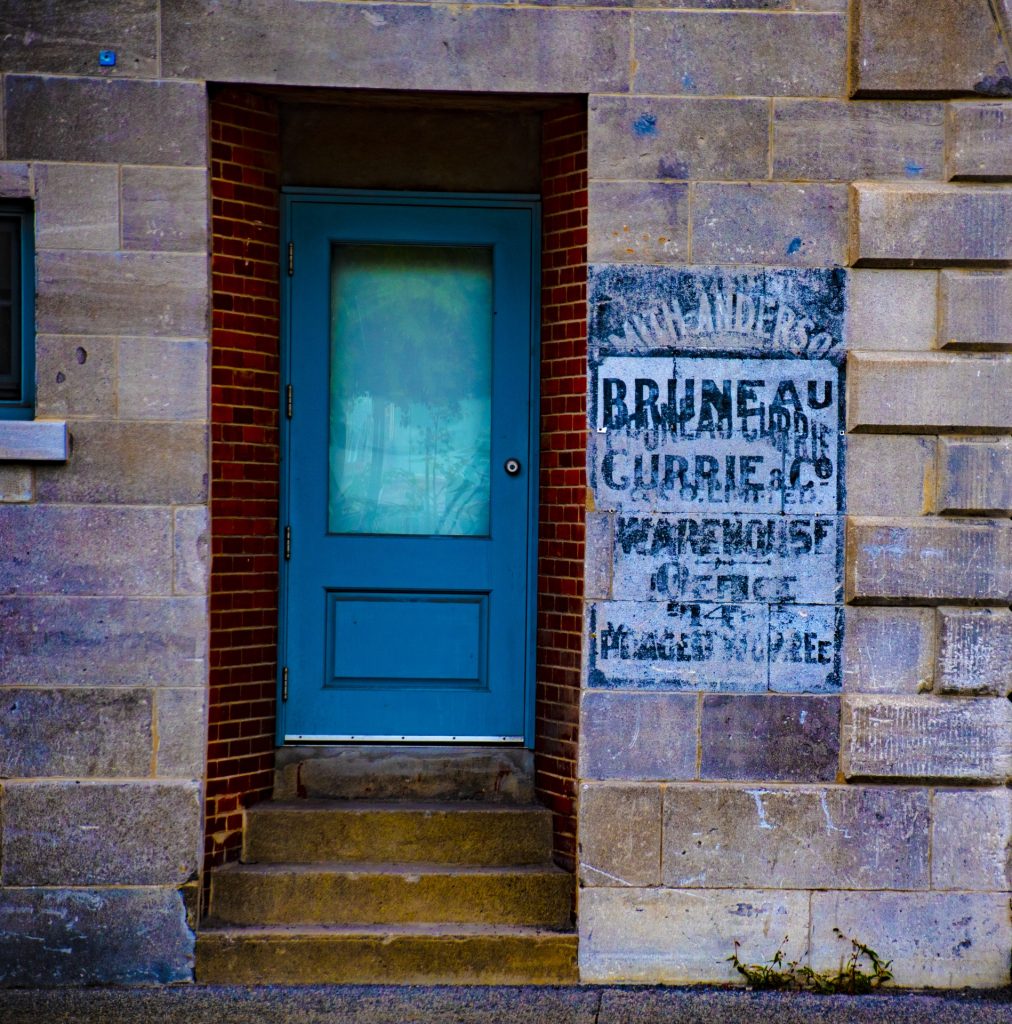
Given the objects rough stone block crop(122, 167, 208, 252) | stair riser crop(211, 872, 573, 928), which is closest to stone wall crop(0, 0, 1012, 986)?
rough stone block crop(122, 167, 208, 252)

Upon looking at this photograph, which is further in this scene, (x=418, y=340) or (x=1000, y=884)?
(x=418, y=340)

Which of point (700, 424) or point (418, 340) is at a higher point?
point (418, 340)

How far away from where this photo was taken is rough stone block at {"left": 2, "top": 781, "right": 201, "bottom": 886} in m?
5.22

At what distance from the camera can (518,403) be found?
587cm

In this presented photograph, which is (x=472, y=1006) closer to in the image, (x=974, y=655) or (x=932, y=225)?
(x=974, y=655)

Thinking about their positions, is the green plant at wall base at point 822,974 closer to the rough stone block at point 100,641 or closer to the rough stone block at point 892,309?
the rough stone block at point 892,309

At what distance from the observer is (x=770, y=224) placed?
17.7 ft

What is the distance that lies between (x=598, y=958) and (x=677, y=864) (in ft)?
1.65

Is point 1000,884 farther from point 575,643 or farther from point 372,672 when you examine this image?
point 372,672

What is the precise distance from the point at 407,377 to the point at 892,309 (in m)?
2.16

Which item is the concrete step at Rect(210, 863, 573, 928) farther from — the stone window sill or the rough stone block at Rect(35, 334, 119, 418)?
the rough stone block at Rect(35, 334, 119, 418)

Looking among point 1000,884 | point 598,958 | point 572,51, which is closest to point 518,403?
point 572,51

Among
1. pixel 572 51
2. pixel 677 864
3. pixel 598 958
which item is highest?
pixel 572 51

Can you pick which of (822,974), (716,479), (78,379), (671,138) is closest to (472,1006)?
(822,974)
